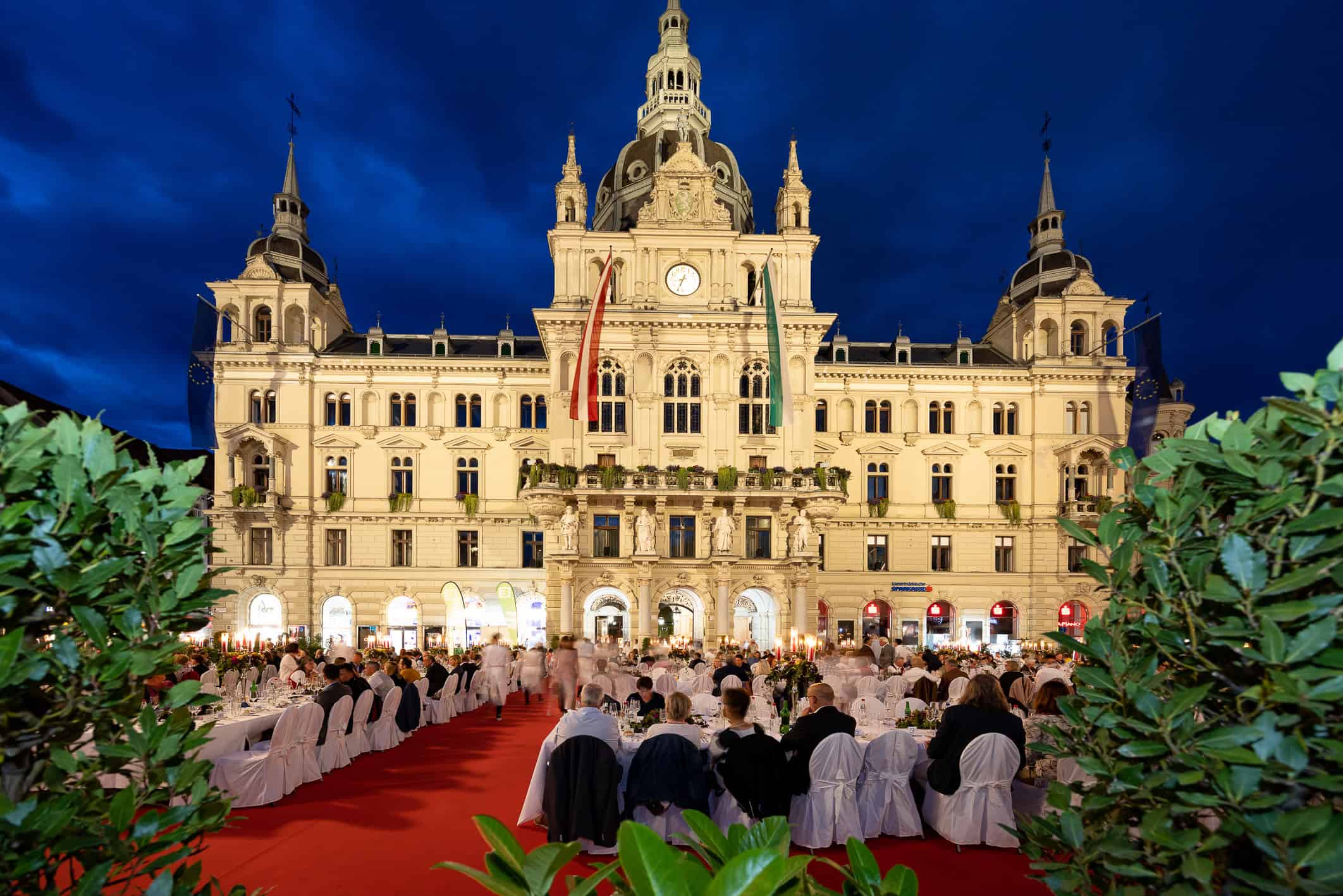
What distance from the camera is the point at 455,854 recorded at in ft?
22.4

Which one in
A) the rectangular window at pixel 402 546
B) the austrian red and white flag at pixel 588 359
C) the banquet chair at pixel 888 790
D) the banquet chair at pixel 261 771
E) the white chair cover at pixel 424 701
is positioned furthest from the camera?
the rectangular window at pixel 402 546

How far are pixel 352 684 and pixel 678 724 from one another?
6.11m

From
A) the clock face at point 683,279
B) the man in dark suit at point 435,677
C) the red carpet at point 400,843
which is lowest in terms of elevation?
the man in dark suit at point 435,677

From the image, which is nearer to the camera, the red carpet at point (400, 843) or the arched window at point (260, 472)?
the red carpet at point (400, 843)

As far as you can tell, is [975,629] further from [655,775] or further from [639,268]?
[655,775]

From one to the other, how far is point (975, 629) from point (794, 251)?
642 inches

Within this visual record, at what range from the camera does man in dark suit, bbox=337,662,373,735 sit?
10812 millimetres

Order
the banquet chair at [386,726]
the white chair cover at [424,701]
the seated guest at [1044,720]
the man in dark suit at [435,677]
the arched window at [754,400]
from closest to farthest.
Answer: the seated guest at [1044,720], the banquet chair at [386,726], the white chair cover at [424,701], the man in dark suit at [435,677], the arched window at [754,400]

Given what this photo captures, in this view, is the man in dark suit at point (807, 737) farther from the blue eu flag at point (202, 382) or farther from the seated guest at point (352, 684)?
the blue eu flag at point (202, 382)

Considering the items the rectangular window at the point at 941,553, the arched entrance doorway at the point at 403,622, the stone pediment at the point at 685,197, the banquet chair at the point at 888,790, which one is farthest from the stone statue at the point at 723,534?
the banquet chair at the point at 888,790

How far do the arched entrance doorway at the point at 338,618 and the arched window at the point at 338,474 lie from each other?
13.6 ft

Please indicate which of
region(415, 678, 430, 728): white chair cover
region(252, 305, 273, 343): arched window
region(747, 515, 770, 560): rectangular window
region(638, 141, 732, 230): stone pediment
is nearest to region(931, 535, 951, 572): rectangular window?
region(747, 515, 770, 560): rectangular window

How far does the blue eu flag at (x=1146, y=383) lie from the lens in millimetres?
28078

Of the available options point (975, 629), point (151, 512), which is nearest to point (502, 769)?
point (151, 512)
